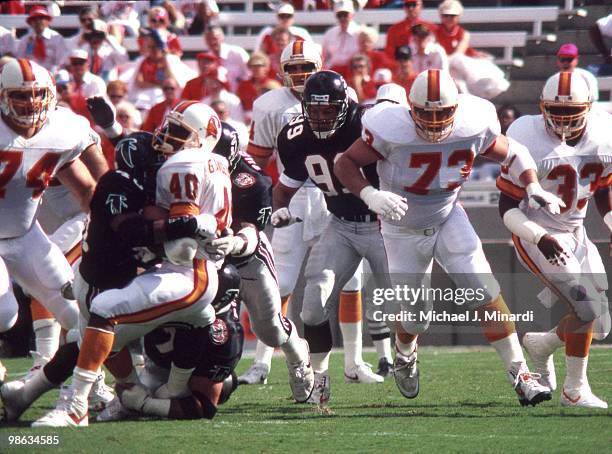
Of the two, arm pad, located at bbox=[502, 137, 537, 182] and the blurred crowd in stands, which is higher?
arm pad, located at bbox=[502, 137, 537, 182]

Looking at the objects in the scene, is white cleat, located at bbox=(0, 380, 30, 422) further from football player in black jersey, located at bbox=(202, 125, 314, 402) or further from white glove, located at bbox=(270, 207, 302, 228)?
white glove, located at bbox=(270, 207, 302, 228)

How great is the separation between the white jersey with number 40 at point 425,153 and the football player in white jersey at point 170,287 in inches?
40.8

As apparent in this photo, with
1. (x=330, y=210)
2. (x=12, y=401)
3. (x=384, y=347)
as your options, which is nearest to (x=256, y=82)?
(x=384, y=347)

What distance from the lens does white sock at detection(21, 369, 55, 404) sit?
17.0ft

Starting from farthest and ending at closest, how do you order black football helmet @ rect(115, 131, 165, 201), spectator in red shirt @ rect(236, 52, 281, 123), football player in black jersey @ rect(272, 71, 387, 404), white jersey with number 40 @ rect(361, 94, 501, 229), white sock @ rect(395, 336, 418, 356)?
spectator in red shirt @ rect(236, 52, 281, 123)
football player in black jersey @ rect(272, 71, 387, 404)
white sock @ rect(395, 336, 418, 356)
white jersey with number 40 @ rect(361, 94, 501, 229)
black football helmet @ rect(115, 131, 165, 201)

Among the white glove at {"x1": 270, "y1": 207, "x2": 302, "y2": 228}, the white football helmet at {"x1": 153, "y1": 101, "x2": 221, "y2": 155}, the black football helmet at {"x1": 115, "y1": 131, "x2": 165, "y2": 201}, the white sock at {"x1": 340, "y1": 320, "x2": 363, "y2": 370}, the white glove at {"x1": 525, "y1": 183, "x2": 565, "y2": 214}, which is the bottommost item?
the white sock at {"x1": 340, "y1": 320, "x2": 363, "y2": 370}

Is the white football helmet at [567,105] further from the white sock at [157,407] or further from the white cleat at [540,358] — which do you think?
the white sock at [157,407]

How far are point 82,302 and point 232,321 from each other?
0.69m

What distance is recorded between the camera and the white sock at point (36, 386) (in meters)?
5.17

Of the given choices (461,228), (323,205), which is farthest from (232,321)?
(323,205)

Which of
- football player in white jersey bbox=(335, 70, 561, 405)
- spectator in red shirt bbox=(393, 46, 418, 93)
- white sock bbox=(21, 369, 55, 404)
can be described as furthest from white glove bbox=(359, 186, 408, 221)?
spectator in red shirt bbox=(393, 46, 418, 93)

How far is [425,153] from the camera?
19.0 feet

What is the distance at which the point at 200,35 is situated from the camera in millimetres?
12000

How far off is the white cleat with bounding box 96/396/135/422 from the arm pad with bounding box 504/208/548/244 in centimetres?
196
